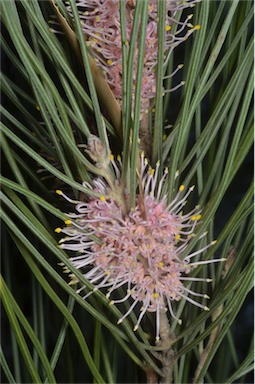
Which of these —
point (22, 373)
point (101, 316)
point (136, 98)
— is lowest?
point (22, 373)

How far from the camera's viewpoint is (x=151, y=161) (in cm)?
30

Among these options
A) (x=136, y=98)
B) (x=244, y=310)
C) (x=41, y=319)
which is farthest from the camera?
(x=244, y=310)

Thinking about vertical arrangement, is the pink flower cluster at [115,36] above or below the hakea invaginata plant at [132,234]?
above

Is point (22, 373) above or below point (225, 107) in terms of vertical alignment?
below

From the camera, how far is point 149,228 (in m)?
0.27

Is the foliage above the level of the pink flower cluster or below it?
below

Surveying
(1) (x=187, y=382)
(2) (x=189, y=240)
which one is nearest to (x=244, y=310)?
(1) (x=187, y=382)

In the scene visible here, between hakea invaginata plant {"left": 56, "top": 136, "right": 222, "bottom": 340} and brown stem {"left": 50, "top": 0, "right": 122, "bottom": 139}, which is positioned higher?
brown stem {"left": 50, "top": 0, "right": 122, "bottom": 139}

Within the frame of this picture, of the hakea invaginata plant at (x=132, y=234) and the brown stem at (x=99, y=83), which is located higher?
the brown stem at (x=99, y=83)

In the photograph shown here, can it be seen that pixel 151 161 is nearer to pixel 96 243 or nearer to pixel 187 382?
pixel 96 243

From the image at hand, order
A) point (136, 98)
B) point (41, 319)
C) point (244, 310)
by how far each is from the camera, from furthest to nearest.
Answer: point (244, 310) → point (41, 319) → point (136, 98)

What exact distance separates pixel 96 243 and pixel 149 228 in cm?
3

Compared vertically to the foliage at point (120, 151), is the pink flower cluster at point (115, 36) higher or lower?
higher

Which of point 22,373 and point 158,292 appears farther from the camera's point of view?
point 22,373
